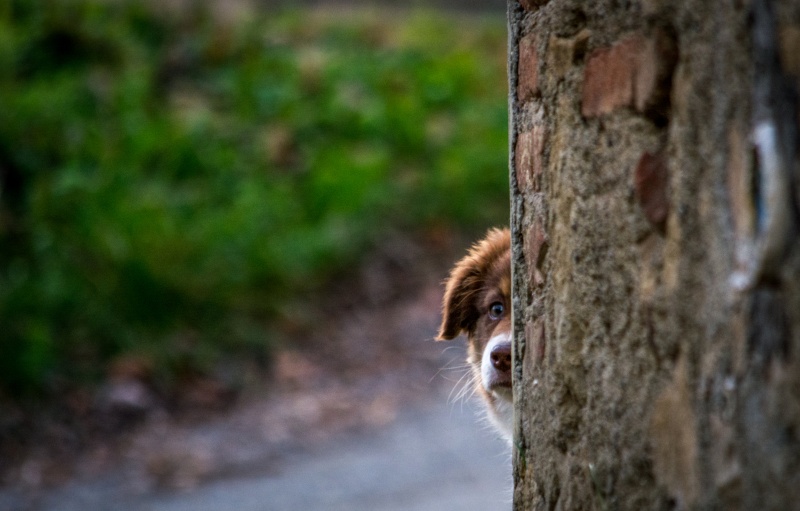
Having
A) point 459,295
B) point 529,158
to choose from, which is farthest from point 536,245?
point 459,295

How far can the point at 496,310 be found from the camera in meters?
3.70

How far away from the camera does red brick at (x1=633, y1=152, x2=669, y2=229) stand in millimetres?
1719

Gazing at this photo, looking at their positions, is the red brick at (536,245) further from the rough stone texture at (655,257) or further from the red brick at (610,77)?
the red brick at (610,77)

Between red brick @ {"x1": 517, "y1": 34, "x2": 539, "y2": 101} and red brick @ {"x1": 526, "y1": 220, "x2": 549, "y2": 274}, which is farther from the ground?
red brick @ {"x1": 517, "y1": 34, "x2": 539, "y2": 101}

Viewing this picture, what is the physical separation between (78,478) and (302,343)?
8.12ft

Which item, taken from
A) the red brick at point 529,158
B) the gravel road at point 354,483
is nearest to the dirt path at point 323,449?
the gravel road at point 354,483

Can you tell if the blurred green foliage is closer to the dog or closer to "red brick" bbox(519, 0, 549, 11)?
the dog

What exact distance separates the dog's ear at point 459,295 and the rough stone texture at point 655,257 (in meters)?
1.43

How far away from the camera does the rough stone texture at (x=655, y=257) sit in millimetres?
1448

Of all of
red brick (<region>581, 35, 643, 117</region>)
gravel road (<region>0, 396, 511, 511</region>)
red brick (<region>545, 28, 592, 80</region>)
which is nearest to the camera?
red brick (<region>581, 35, 643, 117</region>)

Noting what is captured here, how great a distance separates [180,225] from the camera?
8.22 m

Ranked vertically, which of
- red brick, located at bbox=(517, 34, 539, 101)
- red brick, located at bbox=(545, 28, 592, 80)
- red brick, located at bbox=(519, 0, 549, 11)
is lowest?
red brick, located at bbox=(545, 28, 592, 80)

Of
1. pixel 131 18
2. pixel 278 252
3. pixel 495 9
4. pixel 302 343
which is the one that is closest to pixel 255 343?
pixel 302 343

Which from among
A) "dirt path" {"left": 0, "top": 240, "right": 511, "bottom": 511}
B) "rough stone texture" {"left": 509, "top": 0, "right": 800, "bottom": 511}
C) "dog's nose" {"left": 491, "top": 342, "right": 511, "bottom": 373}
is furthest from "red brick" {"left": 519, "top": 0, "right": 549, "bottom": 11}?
"dirt path" {"left": 0, "top": 240, "right": 511, "bottom": 511}
